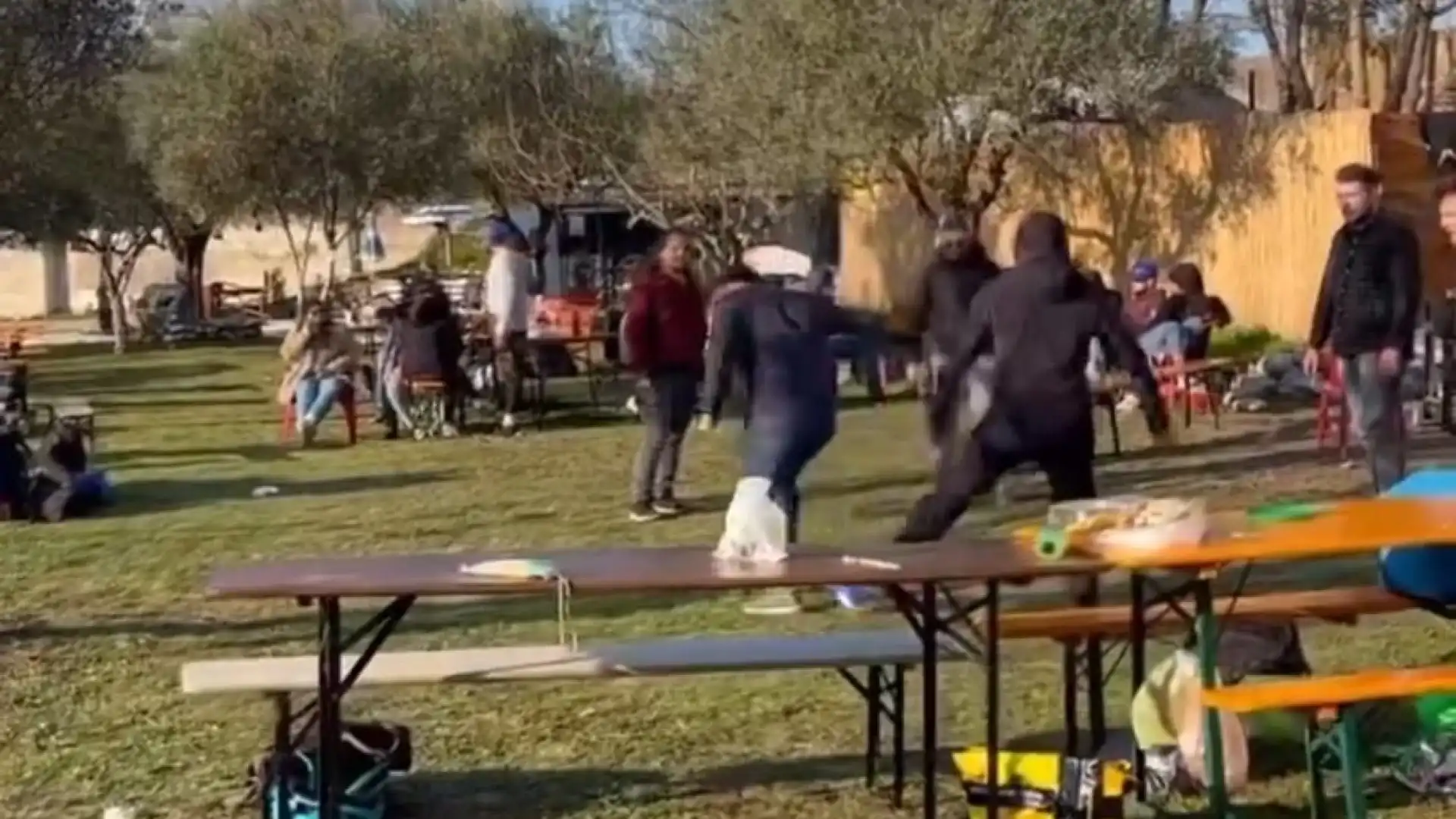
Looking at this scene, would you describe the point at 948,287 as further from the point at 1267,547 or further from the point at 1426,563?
the point at 1267,547

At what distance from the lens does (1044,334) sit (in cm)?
798

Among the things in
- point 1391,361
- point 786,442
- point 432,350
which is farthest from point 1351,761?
point 432,350

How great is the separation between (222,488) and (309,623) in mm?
6784

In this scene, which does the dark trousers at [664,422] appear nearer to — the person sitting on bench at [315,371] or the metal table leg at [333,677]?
the person sitting on bench at [315,371]

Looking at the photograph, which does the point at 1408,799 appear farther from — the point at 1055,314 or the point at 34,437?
the point at 34,437

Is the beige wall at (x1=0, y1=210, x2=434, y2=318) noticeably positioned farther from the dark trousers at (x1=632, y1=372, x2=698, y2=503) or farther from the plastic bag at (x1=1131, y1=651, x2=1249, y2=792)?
the plastic bag at (x1=1131, y1=651, x2=1249, y2=792)

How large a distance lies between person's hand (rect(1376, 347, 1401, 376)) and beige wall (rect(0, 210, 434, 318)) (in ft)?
162

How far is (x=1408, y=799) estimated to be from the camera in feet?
21.6

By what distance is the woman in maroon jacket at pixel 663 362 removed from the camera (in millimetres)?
13953

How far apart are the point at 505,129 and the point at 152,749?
31.0 meters

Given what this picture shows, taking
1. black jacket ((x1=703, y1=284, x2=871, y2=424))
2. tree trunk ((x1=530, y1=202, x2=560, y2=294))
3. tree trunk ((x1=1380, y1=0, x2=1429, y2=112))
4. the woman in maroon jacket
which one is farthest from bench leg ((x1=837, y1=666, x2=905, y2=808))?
tree trunk ((x1=530, y1=202, x2=560, y2=294))

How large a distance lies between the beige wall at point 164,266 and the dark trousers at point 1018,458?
5140 centimetres

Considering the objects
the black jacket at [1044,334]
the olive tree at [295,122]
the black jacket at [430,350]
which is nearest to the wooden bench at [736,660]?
the black jacket at [1044,334]

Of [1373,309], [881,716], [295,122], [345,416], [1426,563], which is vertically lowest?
[881,716]
